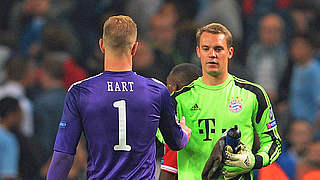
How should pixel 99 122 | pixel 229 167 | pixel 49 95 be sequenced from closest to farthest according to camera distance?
pixel 99 122 → pixel 229 167 → pixel 49 95

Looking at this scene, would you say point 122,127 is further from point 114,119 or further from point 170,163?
point 170,163

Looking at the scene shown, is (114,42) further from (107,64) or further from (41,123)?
(41,123)

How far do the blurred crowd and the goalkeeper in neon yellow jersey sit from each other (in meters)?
4.10

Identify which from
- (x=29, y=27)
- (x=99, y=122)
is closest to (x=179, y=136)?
(x=99, y=122)

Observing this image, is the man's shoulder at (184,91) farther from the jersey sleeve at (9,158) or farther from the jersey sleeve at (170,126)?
the jersey sleeve at (9,158)

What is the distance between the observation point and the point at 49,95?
9.73 metres

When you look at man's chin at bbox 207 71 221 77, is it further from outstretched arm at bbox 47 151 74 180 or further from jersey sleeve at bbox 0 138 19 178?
jersey sleeve at bbox 0 138 19 178

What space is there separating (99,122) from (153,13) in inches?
223

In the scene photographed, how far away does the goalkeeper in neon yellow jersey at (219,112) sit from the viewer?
17.5ft

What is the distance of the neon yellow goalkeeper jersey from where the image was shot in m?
5.34

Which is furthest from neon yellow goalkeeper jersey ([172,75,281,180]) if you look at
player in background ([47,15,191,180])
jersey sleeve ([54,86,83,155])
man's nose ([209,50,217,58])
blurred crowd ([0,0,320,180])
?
blurred crowd ([0,0,320,180])

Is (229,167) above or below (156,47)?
below

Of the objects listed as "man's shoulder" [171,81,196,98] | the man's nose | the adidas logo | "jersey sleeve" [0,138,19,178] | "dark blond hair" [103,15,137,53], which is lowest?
"jersey sleeve" [0,138,19,178]

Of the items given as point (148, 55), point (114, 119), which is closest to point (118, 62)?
point (114, 119)
